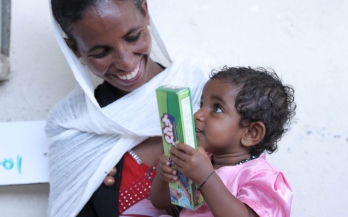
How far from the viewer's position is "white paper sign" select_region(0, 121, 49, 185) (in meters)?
1.33

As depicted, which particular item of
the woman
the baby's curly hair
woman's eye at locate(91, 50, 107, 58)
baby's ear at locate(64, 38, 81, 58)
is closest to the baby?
the baby's curly hair

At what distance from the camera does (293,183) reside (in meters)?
1.35

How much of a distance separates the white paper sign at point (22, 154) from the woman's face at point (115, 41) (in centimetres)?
42

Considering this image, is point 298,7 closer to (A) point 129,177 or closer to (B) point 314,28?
(B) point 314,28

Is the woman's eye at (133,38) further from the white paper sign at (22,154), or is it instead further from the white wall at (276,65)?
the white paper sign at (22,154)

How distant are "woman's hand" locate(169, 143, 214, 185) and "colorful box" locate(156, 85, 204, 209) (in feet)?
0.04

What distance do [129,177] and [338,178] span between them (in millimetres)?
700

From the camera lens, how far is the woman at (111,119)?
3.32ft

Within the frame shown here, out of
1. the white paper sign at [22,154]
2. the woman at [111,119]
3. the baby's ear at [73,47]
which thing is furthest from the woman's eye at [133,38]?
the white paper sign at [22,154]

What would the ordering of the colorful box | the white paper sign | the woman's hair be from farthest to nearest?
1. the white paper sign
2. the woman's hair
3. the colorful box

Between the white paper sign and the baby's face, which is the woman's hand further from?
the white paper sign

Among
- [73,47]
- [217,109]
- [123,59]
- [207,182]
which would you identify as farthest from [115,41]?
[207,182]

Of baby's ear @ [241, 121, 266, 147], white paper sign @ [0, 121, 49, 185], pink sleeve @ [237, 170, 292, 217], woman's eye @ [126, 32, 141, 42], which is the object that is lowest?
white paper sign @ [0, 121, 49, 185]

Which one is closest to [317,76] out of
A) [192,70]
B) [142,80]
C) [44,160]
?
[192,70]
